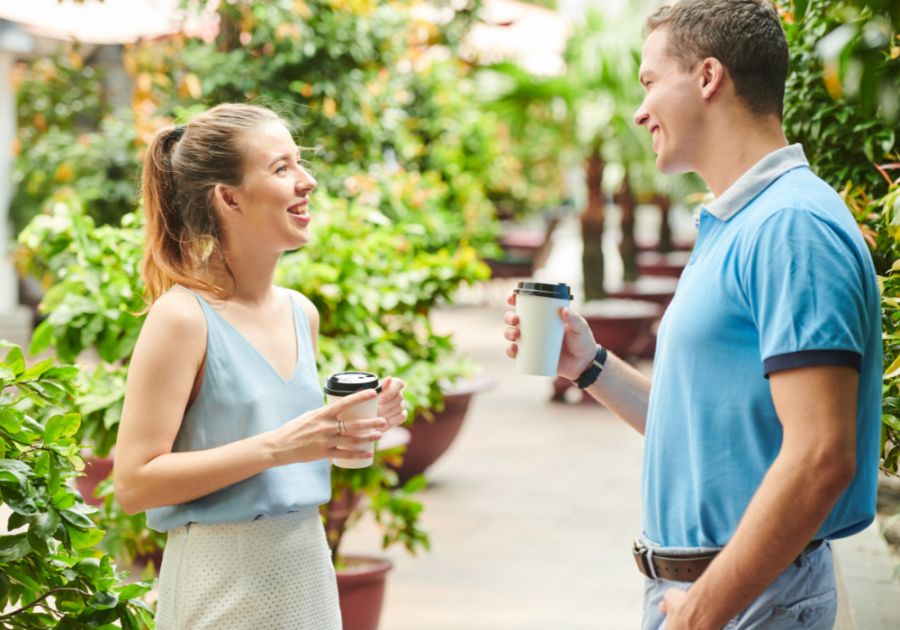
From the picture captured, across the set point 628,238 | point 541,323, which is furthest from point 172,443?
point 628,238

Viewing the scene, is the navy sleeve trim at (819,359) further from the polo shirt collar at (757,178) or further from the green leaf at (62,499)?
the green leaf at (62,499)

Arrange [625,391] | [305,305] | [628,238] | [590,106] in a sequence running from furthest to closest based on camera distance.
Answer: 1. [628,238]
2. [590,106]
3. [305,305]
4. [625,391]

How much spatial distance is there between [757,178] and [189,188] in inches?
43.6

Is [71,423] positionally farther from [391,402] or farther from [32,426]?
[391,402]

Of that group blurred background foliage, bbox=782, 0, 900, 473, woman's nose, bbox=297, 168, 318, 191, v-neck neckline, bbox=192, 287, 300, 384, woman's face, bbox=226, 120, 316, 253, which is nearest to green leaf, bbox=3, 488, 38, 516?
v-neck neckline, bbox=192, 287, 300, 384

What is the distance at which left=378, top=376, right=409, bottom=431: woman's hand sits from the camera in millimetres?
1748

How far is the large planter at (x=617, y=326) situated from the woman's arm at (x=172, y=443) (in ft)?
20.3

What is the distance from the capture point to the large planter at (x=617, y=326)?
775 cm

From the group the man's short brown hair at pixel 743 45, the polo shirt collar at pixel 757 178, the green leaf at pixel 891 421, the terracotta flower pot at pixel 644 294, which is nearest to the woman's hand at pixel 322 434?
the polo shirt collar at pixel 757 178

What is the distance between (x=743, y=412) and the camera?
1.38 metres

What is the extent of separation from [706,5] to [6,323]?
8.79 m

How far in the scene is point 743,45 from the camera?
1456mm

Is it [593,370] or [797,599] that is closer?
[797,599]

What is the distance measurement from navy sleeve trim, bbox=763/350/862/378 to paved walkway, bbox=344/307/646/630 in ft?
9.26
